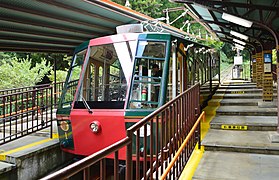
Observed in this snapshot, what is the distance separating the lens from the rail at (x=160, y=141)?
1.68 metres

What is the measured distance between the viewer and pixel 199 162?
12.7ft

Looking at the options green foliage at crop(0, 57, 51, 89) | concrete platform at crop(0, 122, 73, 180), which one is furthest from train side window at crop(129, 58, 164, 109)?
green foliage at crop(0, 57, 51, 89)

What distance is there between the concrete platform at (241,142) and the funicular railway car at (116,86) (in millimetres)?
1048

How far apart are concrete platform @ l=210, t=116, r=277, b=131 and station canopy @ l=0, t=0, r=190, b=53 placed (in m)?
3.10

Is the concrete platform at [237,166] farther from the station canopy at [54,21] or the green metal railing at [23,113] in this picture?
the green metal railing at [23,113]

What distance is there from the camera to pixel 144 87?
446 centimetres

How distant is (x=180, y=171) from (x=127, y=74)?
1847 millimetres

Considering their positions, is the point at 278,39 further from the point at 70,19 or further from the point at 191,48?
the point at 70,19

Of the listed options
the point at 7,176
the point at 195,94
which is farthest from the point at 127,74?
the point at 7,176

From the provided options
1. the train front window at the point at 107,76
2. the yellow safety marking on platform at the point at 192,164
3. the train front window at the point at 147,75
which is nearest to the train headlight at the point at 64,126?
the train front window at the point at 107,76

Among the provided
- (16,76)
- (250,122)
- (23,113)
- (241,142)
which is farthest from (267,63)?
(16,76)

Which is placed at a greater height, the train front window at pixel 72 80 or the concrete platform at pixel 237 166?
the train front window at pixel 72 80

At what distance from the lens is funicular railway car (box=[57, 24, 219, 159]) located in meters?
4.33

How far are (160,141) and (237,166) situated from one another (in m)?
1.56
